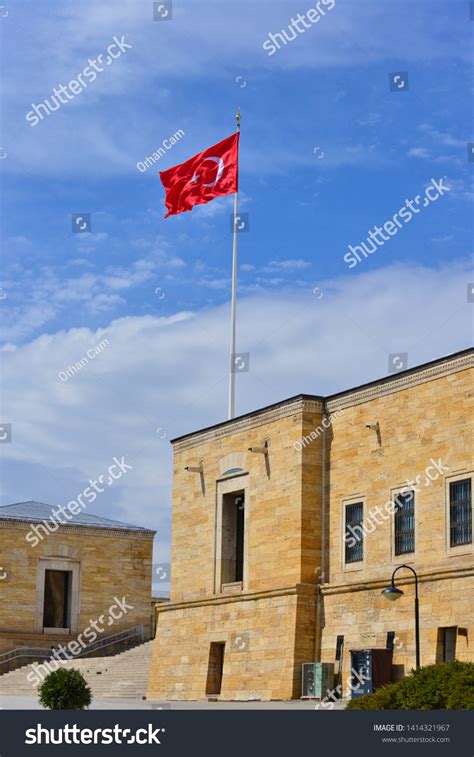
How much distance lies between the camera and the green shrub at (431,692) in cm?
1845

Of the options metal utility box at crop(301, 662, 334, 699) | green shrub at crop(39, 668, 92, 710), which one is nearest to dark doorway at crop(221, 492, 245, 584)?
metal utility box at crop(301, 662, 334, 699)

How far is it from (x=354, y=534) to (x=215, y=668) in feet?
20.3

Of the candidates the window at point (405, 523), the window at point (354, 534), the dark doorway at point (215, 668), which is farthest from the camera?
the dark doorway at point (215, 668)

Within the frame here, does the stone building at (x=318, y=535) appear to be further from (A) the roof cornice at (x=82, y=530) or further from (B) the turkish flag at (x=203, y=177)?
(A) the roof cornice at (x=82, y=530)

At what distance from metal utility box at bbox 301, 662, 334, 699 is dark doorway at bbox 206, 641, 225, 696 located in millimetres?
4172

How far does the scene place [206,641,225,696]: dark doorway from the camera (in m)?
34.8

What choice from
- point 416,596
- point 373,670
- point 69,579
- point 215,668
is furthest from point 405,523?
point 69,579

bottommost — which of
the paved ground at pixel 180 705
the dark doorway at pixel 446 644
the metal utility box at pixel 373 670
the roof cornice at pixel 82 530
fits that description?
the paved ground at pixel 180 705

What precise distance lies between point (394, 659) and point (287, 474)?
6140 millimetres

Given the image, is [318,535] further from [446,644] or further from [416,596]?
[416,596]

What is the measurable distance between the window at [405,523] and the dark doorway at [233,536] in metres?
6.67

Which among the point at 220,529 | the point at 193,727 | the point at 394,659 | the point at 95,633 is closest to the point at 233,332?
the point at 220,529

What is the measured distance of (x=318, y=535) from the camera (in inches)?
1297

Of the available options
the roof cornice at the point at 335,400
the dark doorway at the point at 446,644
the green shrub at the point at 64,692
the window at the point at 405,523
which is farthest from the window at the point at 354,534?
the green shrub at the point at 64,692
